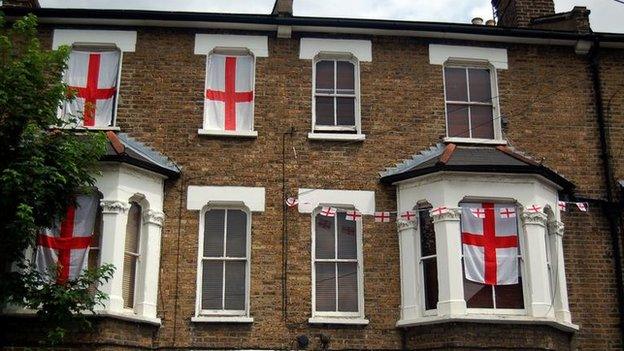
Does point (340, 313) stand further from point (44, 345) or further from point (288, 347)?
point (44, 345)

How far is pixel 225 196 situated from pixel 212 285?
1652 mm

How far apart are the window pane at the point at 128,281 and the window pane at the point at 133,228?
7.0 inches

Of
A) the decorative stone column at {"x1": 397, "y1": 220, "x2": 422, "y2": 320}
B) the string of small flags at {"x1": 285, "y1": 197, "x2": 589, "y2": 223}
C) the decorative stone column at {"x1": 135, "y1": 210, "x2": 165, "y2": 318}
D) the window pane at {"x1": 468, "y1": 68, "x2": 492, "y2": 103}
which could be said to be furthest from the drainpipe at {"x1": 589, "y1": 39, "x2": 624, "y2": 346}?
the decorative stone column at {"x1": 135, "y1": 210, "x2": 165, "y2": 318}

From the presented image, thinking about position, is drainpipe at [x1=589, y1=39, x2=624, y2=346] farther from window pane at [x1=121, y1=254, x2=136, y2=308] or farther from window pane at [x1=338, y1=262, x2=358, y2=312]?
window pane at [x1=121, y1=254, x2=136, y2=308]

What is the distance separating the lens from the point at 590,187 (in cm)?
1594

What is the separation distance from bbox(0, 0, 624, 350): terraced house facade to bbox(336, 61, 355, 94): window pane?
41mm

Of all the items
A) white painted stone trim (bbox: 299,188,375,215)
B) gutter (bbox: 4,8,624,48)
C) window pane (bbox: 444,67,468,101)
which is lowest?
white painted stone trim (bbox: 299,188,375,215)

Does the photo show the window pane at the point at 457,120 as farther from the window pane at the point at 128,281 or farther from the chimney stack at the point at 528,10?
the window pane at the point at 128,281

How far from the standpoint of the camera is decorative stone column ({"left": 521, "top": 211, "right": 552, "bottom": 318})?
→ 557 inches

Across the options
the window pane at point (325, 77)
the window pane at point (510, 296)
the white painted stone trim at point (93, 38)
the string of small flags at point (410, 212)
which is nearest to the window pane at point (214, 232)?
the string of small flags at point (410, 212)

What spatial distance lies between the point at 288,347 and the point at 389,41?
6.46m

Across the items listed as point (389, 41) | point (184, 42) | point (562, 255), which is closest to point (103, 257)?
point (184, 42)

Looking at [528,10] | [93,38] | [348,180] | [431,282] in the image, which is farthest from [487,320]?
[93,38]

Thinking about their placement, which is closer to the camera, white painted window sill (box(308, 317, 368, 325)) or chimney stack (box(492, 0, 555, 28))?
white painted window sill (box(308, 317, 368, 325))
